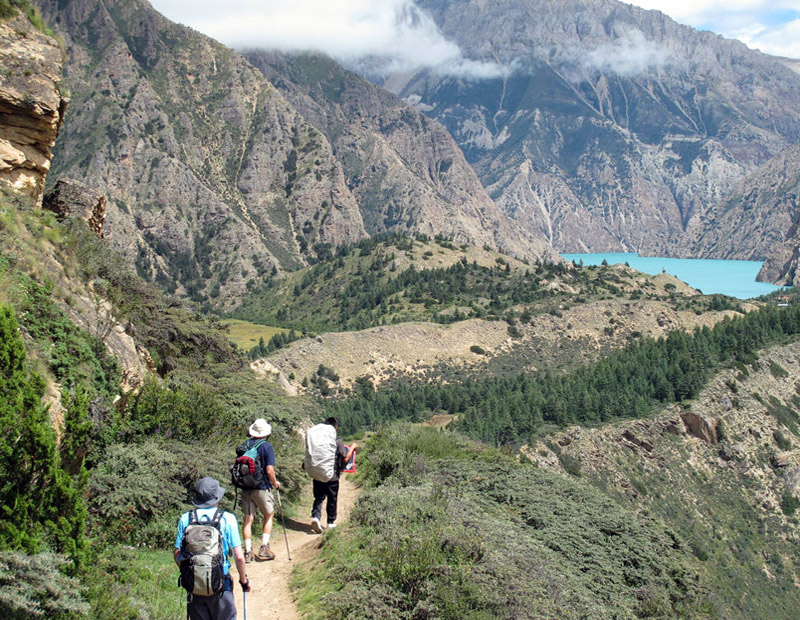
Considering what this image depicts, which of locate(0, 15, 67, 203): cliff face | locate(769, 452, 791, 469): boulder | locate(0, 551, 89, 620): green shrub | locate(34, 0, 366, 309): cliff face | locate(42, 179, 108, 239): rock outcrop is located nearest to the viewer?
locate(0, 551, 89, 620): green shrub

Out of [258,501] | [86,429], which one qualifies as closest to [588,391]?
[258,501]

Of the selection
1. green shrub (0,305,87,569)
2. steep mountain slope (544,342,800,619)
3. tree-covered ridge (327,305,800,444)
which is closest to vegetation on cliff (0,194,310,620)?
green shrub (0,305,87,569)

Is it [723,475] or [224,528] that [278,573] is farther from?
[723,475]

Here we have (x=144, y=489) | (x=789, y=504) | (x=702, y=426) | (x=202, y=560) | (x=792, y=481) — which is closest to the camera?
(x=202, y=560)

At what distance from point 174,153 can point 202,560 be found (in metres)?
179

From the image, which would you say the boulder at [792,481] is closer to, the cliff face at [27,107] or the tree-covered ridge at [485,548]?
the tree-covered ridge at [485,548]

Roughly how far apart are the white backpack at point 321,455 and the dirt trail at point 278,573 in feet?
4.03

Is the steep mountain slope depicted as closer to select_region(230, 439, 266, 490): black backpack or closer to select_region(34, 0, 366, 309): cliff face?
select_region(230, 439, 266, 490): black backpack

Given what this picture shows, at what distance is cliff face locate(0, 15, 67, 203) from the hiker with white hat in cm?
1156

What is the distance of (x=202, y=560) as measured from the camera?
7.44 meters

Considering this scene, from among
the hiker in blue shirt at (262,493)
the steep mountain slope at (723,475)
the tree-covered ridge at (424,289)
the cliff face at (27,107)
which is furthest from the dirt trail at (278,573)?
the tree-covered ridge at (424,289)

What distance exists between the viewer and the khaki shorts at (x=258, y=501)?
37.3ft

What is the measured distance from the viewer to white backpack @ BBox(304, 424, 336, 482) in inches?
493

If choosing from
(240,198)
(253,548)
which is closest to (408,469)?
(253,548)
